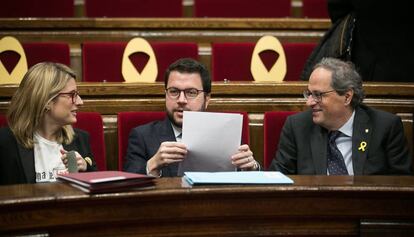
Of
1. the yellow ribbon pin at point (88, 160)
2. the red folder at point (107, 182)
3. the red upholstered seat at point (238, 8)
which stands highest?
the red upholstered seat at point (238, 8)

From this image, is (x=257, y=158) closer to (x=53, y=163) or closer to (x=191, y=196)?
(x=53, y=163)

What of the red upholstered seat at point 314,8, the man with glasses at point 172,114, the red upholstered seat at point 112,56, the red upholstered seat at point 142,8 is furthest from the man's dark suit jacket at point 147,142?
the red upholstered seat at point 314,8

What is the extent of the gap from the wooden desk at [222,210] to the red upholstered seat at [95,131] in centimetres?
52

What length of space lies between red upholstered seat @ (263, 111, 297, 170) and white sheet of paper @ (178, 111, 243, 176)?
1.04 ft

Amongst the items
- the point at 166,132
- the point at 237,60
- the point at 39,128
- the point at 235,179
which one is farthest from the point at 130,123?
the point at 237,60

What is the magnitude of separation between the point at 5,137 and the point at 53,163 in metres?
0.10

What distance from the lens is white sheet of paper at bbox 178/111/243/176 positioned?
133cm

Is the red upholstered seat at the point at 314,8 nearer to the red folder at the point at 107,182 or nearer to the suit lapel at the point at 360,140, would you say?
→ the suit lapel at the point at 360,140

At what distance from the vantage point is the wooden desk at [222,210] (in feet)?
3.25

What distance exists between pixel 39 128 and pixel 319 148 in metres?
0.57

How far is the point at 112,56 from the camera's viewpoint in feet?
7.40

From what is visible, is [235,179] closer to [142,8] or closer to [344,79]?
[344,79]

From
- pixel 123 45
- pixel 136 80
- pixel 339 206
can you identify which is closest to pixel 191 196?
pixel 339 206

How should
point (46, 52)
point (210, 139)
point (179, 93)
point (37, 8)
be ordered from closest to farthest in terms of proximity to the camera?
point (210, 139) → point (179, 93) → point (46, 52) → point (37, 8)
